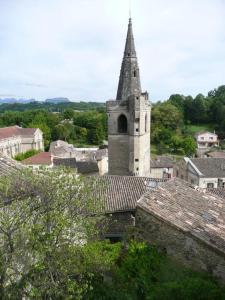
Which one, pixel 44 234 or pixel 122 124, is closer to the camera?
pixel 44 234

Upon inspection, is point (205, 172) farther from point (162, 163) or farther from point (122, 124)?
point (122, 124)

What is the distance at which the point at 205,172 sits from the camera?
3800cm

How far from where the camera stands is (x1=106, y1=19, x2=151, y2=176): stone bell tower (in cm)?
2914

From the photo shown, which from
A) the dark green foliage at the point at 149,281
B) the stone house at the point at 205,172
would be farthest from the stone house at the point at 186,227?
the stone house at the point at 205,172

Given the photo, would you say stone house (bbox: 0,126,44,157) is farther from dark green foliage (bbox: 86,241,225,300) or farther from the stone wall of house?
dark green foliage (bbox: 86,241,225,300)

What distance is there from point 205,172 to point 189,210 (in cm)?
2483

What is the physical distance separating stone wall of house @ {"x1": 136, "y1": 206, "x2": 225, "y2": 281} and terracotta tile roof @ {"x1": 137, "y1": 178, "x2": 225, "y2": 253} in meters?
0.19

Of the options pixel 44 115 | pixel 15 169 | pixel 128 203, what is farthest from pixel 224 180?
pixel 44 115

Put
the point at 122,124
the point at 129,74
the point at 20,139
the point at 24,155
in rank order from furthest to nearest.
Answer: the point at 20,139 < the point at 24,155 < the point at 122,124 < the point at 129,74

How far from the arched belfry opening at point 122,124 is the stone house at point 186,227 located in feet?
47.2

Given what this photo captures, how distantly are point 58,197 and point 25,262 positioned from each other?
1.84m

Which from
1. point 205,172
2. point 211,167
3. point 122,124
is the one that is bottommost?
point 205,172

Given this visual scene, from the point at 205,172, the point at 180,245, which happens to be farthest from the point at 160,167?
the point at 180,245

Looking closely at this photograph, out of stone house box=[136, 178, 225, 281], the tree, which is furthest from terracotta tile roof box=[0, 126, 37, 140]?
the tree
